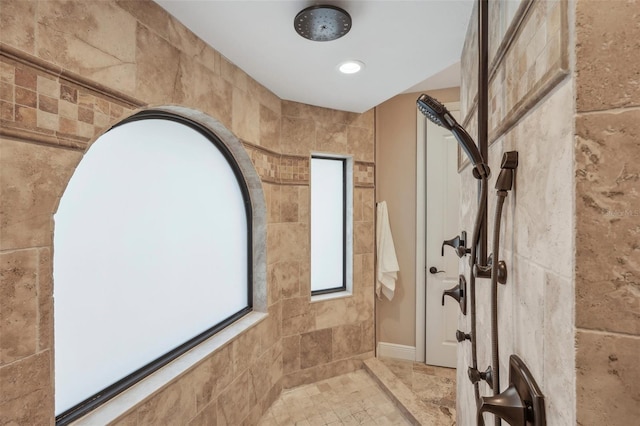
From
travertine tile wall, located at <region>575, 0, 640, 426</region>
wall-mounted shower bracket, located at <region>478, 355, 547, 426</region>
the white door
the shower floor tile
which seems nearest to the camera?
travertine tile wall, located at <region>575, 0, 640, 426</region>

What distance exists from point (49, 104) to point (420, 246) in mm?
2647

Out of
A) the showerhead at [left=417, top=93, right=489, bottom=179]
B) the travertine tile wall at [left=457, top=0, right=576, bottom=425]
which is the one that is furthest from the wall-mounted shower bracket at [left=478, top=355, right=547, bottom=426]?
the showerhead at [left=417, top=93, right=489, bottom=179]

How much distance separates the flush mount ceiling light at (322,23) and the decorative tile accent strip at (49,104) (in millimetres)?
804

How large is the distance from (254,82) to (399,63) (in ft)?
3.10

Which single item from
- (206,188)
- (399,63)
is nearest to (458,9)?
(399,63)

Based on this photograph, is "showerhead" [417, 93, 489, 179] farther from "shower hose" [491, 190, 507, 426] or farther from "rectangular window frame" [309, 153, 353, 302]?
"rectangular window frame" [309, 153, 353, 302]

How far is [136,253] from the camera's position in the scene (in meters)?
1.40

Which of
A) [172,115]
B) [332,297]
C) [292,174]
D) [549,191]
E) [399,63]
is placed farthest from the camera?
[332,297]

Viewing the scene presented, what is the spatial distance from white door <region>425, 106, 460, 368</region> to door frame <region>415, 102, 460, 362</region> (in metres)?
0.03

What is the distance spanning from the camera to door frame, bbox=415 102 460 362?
2.80 m

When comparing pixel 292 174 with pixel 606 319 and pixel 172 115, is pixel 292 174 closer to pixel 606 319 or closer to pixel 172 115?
pixel 172 115

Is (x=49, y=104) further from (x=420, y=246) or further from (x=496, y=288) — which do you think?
(x=420, y=246)

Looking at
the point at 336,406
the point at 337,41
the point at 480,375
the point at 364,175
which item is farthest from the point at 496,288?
the point at 364,175

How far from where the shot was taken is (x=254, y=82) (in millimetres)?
2072
